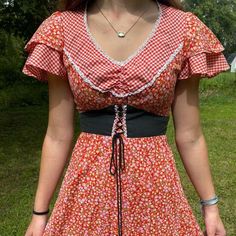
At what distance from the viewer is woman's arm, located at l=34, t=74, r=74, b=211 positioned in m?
1.74

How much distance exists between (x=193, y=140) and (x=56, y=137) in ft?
1.54

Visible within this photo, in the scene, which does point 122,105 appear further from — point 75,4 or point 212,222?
point 212,222

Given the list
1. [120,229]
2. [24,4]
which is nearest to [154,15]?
[120,229]

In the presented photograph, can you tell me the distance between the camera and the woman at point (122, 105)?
1629 mm

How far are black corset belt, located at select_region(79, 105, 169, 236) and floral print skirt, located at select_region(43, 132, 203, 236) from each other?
14mm

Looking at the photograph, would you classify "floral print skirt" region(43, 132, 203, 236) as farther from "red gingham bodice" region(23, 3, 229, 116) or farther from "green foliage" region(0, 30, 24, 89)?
"green foliage" region(0, 30, 24, 89)

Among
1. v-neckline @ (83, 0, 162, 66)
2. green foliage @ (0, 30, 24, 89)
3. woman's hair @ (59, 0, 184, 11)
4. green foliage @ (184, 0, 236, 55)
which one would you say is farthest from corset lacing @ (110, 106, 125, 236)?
green foliage @ (184, 0, 236, 55)

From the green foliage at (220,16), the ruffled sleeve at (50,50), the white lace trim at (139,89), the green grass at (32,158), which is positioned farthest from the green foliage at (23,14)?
the green foliage at (220,16)

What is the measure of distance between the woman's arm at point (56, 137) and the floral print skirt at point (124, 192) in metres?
0.08

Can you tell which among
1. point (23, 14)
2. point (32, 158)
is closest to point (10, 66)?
point (23, 14)

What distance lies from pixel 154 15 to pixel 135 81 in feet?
0.89

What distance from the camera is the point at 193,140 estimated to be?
1761 millimetres

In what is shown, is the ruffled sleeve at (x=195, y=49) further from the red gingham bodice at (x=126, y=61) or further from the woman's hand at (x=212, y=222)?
the woman's hand at (x=212, y=222)

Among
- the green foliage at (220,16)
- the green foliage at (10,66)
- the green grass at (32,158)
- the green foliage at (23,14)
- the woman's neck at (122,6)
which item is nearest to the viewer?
the woman's neck at (122,6)
